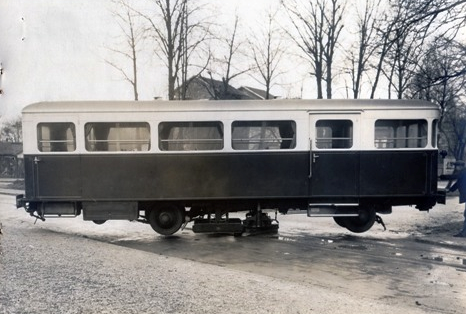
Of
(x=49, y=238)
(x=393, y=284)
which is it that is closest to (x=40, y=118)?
(x=49, y=238)

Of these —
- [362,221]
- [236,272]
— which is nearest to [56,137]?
[236,272]

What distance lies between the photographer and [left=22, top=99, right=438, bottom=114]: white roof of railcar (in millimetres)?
9461

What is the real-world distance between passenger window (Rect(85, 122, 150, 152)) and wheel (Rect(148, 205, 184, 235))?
5.14ft

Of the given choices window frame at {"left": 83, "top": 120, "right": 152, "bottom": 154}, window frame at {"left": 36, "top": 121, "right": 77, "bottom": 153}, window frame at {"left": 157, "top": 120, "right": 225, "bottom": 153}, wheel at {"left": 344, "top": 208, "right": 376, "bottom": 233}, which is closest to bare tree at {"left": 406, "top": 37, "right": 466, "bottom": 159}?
wheel at {"left": 344, "top": 208, "right": 376, "bottom": 233}

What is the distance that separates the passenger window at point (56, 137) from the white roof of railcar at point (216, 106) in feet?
1.20

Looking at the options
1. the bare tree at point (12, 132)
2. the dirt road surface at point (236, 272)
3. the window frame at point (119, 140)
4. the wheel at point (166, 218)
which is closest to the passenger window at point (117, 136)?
the window frame at point (119, 140)

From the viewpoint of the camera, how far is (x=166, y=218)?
9.75 m

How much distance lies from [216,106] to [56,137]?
3.96m

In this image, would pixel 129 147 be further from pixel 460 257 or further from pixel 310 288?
pixel 460 257

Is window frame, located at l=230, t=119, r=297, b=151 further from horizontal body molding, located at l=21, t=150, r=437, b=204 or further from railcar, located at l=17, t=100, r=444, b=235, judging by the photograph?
horizontal body molding, located at l=21, t=150, r=437, b=204

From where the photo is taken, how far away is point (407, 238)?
10.0m

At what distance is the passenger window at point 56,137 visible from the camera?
956 cm

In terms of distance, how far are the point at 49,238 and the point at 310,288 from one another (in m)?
6.58

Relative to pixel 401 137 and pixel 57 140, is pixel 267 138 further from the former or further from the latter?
pixel 57 140
